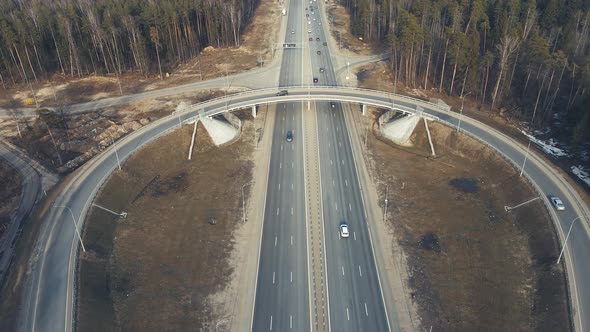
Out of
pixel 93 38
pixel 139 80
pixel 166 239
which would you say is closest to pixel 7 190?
pixel 166 239

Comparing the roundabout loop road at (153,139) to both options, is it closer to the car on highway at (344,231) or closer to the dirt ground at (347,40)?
the car on highway at (344,231)

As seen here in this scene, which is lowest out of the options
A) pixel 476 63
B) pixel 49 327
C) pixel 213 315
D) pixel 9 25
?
pixel 213 315

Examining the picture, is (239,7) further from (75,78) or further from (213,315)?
(213,315)

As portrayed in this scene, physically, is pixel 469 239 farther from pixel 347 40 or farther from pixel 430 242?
pixel 347 40

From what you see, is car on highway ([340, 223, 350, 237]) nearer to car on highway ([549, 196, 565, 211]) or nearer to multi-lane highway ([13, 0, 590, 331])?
multi-lane highway ([13, 0, 590, 331])

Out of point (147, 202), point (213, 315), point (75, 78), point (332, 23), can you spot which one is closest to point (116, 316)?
point (213, 315)

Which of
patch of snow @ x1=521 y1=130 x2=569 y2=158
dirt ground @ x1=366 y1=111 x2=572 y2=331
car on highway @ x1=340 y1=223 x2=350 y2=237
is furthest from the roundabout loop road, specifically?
car on highway @ x1=340 y1=223 x2=350 y2=237
